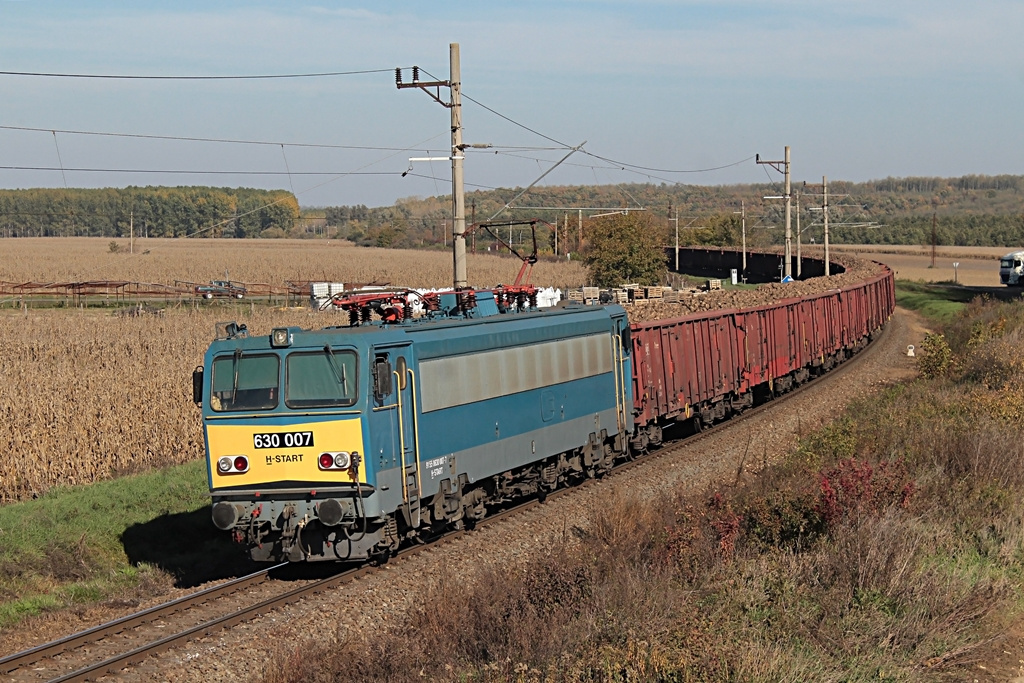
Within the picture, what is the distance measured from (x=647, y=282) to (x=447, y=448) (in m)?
44.9

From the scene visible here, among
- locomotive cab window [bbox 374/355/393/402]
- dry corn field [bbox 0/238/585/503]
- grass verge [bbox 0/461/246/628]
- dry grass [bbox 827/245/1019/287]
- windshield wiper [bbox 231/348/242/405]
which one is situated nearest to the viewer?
locomotive cab window [bbox 374/355/393/402]

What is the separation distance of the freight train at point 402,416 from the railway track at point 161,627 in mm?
406

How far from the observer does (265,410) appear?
1240cm

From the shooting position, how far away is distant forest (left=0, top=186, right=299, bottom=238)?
128500 millimetres

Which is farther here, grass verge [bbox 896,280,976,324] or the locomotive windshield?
grass verge [bbox 896,280,976,324]

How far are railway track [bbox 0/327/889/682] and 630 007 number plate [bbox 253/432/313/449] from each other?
1677 millimetres

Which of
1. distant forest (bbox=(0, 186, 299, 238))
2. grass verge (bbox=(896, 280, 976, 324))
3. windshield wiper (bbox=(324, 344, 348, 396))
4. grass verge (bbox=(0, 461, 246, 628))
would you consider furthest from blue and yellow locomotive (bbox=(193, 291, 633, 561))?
distant forest (bbox=(0, 186, 299, 238))

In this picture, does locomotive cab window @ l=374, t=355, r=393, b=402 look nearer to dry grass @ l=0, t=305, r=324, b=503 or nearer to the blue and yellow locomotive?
the blue and yellow locomotive

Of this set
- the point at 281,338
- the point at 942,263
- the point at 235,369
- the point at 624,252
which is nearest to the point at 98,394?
the point at 235,369

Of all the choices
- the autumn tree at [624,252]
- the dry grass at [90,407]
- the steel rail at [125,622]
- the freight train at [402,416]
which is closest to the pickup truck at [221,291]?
the autumn tree at [624,252]

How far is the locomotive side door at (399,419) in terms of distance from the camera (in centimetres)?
1236

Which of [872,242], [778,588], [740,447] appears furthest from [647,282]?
[872,242]

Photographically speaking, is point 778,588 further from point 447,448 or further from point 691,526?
point 447,448

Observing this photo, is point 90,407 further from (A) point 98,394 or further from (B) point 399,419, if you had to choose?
(B) point 399,419
